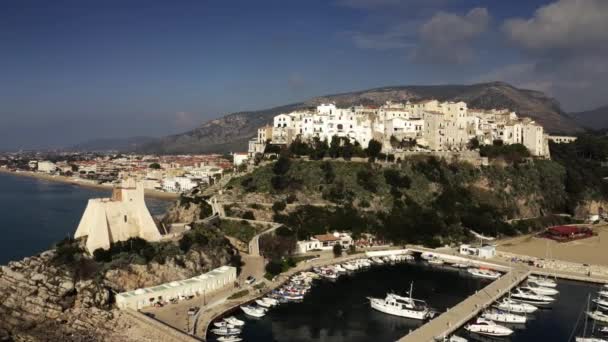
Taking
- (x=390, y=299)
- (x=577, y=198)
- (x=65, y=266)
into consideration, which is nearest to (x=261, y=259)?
(x=390, y=299)

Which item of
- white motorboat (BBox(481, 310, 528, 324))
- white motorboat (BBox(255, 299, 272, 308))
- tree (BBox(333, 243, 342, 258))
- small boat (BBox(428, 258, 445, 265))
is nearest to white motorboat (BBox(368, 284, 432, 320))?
white motorboat (BBox(481, 310, 528, 324))

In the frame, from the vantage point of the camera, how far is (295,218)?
37844 millimetres

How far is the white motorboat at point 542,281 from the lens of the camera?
28844 millimetres

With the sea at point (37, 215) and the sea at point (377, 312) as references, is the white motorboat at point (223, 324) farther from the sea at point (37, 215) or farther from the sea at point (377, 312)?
the sea at point (37, 215)

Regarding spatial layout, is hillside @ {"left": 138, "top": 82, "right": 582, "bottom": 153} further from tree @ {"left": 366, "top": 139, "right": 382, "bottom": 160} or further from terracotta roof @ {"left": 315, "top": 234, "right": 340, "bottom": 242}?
terracotta roof @ {"left": 315, "top": 234, "right": 340, "bottom": 242}

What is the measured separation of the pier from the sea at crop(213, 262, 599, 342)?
2.40 ft

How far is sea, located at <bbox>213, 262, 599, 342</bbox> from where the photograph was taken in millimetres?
22484

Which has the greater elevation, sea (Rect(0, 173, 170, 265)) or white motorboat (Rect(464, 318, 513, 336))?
sea (Rect(0, 173, 170, 265))

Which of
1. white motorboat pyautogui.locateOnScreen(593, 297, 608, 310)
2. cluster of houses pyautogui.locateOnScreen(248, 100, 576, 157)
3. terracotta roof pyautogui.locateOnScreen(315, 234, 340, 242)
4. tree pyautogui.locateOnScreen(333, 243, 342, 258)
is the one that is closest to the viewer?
white motorboat pyautogui.locateOnScreen(593, 297, 608, 310)

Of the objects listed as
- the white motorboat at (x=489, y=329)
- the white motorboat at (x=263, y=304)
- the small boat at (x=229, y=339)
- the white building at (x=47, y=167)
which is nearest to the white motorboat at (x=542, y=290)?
the white motorboat at (x=489, y=329)

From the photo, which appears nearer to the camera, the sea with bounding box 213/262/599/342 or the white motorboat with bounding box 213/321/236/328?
the white motorboat with bounding box 213/321/236/328

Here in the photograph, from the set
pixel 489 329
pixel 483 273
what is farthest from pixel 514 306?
pixel 483 273

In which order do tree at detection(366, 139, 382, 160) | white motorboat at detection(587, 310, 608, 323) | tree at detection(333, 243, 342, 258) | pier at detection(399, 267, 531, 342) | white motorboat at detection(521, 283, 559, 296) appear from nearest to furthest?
pier at detection(399, 267, 531, 342)
white motorboat at detection(587, 310, 608, 323)
white motorboat at detection(521, 283, 559, 296)
tree at detection(333, 243, 342, 258)
tree at detection(366, 139, 382, 160)

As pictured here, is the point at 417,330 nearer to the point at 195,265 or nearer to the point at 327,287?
the point at 327,287
